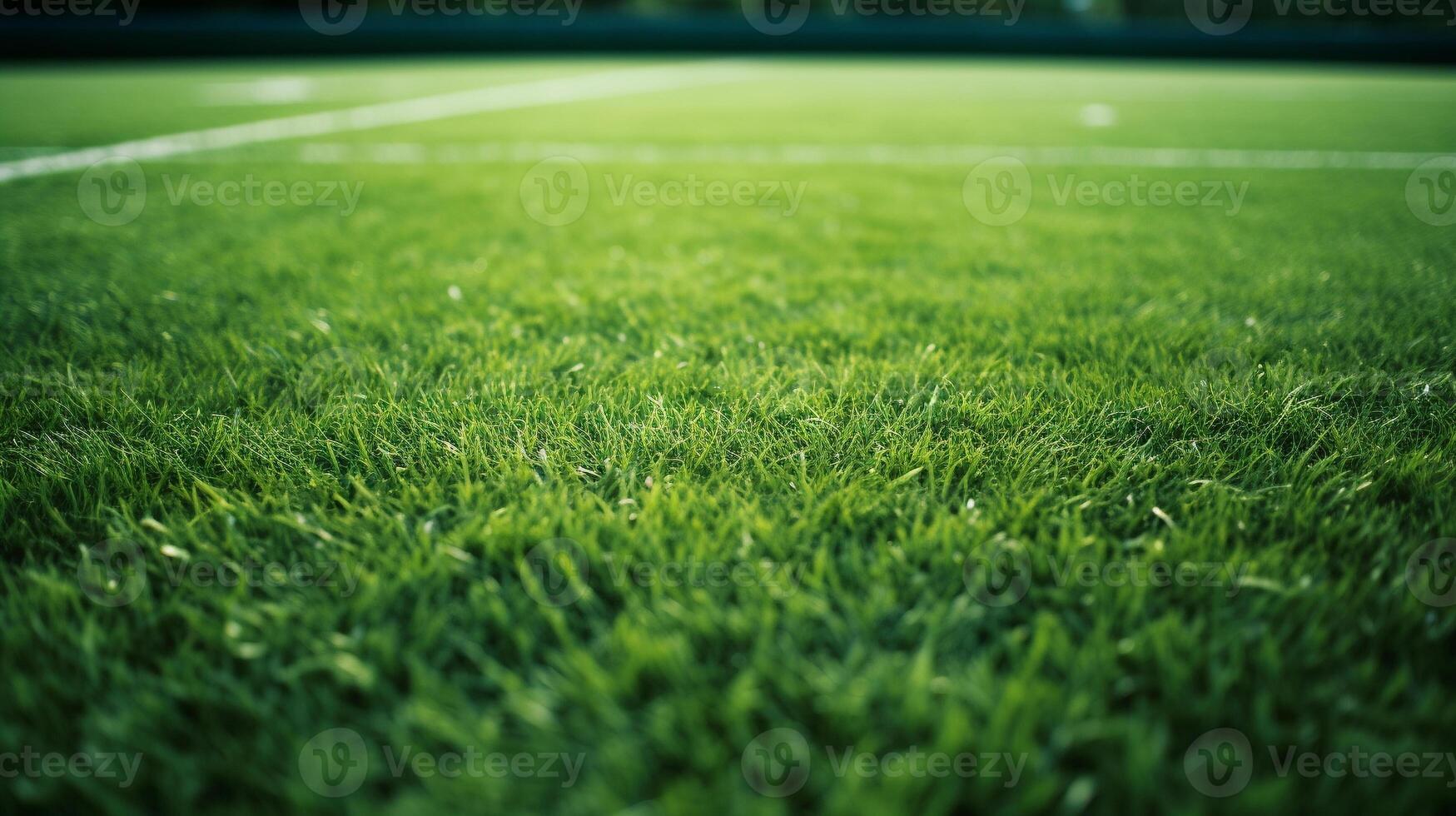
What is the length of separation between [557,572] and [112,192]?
4.05 m

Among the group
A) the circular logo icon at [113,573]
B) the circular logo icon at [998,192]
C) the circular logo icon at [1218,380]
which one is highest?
the circular logo icon at [998,192]

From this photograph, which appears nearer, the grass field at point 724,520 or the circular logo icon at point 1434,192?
the grass field at point 724,520

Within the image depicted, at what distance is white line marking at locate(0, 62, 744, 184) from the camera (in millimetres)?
4434

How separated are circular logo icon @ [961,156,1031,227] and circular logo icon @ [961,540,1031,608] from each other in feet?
8.17

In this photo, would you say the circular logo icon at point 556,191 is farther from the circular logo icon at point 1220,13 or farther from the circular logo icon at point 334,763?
the circular logo icon at point 1220,13

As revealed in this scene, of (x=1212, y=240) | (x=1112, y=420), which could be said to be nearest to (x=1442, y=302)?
(x=1212, y=240)

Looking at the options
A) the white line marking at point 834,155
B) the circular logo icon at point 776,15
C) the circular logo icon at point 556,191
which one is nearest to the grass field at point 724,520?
the circular logo icon at point 556,191

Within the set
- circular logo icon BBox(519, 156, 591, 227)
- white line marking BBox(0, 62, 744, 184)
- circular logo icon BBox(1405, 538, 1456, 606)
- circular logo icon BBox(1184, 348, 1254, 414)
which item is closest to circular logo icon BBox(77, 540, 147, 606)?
circular logo icon BBox(1405, 538, 1456, 606)

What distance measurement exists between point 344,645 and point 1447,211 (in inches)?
189

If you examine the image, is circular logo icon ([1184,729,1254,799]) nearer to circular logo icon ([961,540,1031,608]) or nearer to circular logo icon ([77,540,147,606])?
circular logo icon ([961,540,1031,608])

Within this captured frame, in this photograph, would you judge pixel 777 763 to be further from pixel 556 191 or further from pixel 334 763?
pixel 556 191

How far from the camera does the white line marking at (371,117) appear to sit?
4.43m

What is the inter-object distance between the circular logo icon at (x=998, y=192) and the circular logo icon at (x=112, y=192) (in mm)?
3947

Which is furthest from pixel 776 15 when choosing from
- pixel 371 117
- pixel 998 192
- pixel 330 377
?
pixel 330 377
